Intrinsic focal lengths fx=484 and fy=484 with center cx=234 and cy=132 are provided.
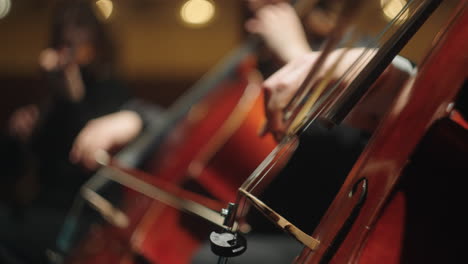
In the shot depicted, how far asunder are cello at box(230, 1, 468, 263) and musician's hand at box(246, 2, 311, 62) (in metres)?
0.29

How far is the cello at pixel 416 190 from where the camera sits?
323 mm

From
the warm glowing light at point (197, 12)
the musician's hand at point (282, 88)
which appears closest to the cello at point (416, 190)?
the musician's hand at point (282, 88)

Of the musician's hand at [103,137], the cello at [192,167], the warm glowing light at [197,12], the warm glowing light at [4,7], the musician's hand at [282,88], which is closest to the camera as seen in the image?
the musician's hand at [282,88]

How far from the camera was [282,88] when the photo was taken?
0.50 metres

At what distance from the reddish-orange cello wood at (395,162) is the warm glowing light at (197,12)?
2.65m

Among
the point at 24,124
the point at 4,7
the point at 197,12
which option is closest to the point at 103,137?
the point at 24,124

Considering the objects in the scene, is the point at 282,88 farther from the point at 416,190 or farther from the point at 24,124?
the point at 24,124

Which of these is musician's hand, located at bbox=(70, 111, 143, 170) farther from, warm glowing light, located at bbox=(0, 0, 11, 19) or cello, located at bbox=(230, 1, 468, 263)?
warm glowing light, located at bbox=(0, 0, 11, 19)

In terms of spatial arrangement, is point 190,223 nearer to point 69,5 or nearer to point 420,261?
point 420,261

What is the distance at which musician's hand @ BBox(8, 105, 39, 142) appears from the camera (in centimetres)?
152

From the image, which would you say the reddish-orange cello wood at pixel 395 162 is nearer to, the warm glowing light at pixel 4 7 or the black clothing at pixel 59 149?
the black clothing at pixel 59 149

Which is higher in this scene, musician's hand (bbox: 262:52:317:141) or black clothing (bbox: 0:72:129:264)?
musician's hand (bbox: 262:52:317:141)

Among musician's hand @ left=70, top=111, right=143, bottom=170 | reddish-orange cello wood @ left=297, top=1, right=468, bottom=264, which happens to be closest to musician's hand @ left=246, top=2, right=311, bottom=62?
reddish-orange cello wood @ left=297, top=1, right=468, bottom=264

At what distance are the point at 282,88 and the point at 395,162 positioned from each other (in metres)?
0.19
